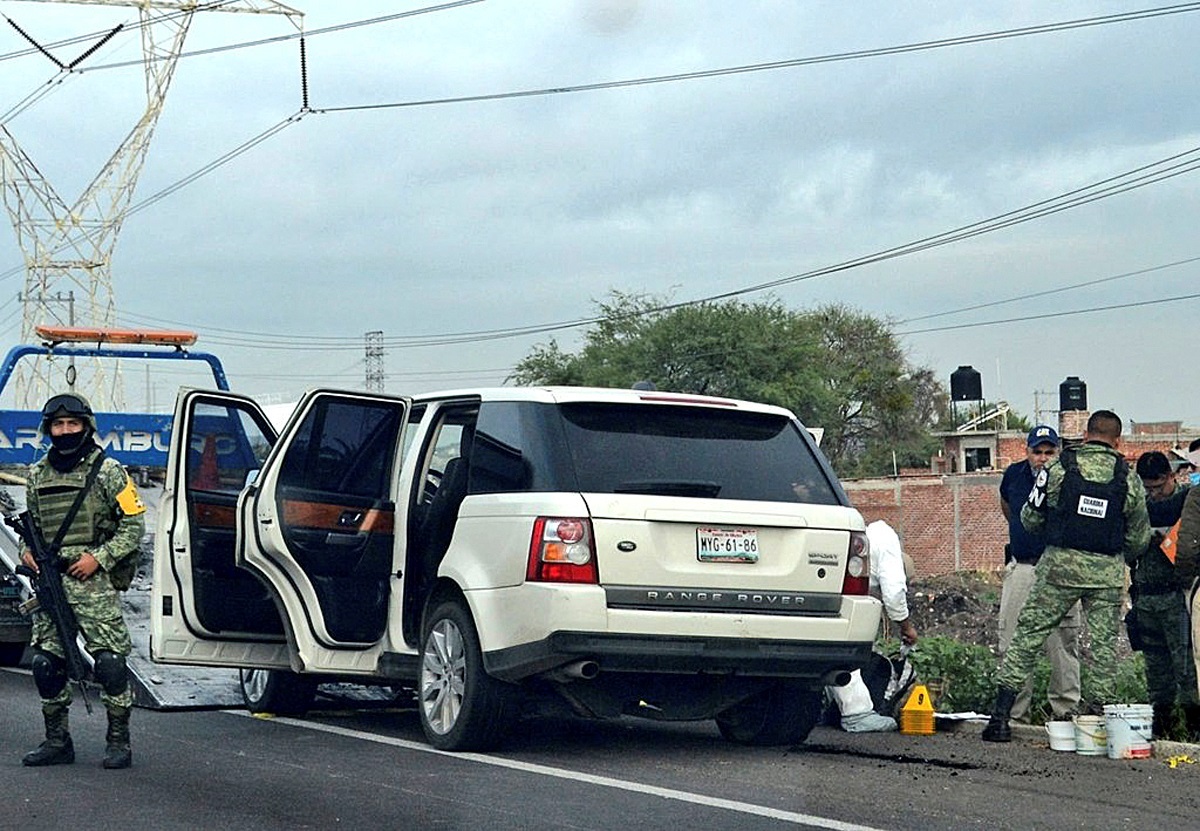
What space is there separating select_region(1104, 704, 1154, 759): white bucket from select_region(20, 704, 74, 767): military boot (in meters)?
5.40

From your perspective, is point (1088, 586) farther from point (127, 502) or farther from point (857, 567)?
point (127, 502)

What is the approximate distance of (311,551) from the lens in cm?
961

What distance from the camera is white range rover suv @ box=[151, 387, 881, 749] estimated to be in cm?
849

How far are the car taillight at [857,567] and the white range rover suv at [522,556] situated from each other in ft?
0.04

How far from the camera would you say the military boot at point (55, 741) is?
8.71 meters

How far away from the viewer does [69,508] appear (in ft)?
28.8

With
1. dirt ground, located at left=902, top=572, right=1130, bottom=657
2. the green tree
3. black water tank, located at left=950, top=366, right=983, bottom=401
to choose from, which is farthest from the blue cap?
black water tank, located at left=950, top=366, right=983, bottom=401

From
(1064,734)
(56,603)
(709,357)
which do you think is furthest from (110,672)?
(709,357)

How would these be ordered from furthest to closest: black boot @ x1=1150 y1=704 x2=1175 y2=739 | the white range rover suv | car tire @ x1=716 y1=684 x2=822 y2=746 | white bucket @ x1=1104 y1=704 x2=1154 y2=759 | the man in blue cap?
the man in blue cap → black boot @ x1=1150 y1=704 x2=1175 y2=739 → car tire @ x1=716 y1=684 x2=822 y2=746 → white bucket @ x1=1104 y1=704 x2=1154 y2=759 → the white range rover suv

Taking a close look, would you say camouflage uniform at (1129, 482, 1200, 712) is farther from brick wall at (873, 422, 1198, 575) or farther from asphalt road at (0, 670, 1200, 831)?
brick wall at (873, 422, 1198, 575)

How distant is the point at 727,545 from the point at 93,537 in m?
3.20

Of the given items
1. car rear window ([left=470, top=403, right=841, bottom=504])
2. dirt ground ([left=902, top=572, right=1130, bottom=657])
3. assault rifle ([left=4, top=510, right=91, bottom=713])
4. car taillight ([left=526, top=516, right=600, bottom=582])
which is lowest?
dirt ground ([left=902, top=572, right=1130, bottom=657])

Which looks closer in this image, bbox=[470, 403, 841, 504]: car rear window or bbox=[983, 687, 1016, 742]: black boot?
bbox=[470, 403, 841, 504]: car rear window

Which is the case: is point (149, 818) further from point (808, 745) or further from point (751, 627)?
point (808, 745)
